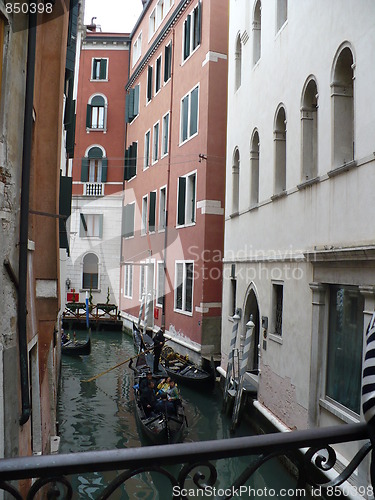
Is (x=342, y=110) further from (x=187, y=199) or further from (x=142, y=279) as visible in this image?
(x=142, y=279)

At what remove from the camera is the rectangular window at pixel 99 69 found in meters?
23.5

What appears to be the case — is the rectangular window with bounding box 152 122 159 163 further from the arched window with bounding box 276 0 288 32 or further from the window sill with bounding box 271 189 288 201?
the window sill with bounding box 271 189 288 201

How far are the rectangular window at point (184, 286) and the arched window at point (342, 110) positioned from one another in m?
8.15

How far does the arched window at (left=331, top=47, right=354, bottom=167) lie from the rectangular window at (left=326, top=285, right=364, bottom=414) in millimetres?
1674

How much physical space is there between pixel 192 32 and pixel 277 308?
9.80 meters

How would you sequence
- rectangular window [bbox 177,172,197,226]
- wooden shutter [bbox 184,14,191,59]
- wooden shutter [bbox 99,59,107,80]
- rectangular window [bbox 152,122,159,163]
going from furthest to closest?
wooden shutter [bbox 99,59,107,80] < rectangular window [bbox 152,122,159,163] < wooden shutter [bbox 184,14,191,59] < rectangular window [bbox 177,172,197,226]

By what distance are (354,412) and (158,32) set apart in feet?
53.1

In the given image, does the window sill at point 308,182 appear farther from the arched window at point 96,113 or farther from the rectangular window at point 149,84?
the arched window at point 96,113

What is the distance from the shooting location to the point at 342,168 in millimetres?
5961

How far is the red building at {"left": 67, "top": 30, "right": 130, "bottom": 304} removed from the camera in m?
23.0

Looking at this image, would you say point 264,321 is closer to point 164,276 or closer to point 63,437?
point 63,437

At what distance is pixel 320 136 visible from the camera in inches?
265

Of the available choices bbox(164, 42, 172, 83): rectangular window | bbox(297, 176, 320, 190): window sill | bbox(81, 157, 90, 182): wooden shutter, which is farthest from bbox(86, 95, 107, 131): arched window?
bbox(297, 176, 320, 190): window sill

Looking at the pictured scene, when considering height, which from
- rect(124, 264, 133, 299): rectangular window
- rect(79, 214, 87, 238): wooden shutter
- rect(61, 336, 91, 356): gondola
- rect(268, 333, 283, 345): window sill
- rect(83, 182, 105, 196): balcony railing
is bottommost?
rect(61, 336, 91, 356): gondola
